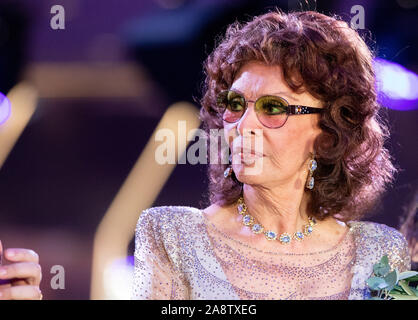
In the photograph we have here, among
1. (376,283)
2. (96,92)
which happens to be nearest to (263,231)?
(376,283)

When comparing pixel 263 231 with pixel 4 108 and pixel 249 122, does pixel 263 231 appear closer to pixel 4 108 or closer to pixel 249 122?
pixel 249 122

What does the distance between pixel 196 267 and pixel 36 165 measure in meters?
1.01

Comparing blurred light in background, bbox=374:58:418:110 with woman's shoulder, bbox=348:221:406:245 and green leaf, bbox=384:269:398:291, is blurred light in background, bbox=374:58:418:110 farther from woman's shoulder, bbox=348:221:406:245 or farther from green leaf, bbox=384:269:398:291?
green leaf, bbox=384:269:398:291

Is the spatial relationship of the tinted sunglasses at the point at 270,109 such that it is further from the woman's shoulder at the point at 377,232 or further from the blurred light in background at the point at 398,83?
the blurred light in background at the point at 398,83

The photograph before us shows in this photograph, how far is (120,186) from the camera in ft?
9.40

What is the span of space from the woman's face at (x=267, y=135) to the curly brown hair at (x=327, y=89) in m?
0.04

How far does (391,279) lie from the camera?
200 cm

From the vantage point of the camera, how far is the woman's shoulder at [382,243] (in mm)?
2293

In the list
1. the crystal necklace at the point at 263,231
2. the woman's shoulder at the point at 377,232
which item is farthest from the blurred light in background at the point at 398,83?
the crystal necklace at the point at 263,231

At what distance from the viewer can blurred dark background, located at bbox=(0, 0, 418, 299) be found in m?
2.71

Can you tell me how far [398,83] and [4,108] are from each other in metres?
1.67

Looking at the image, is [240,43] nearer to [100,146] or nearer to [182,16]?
[182,16]

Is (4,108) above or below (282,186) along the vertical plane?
above
